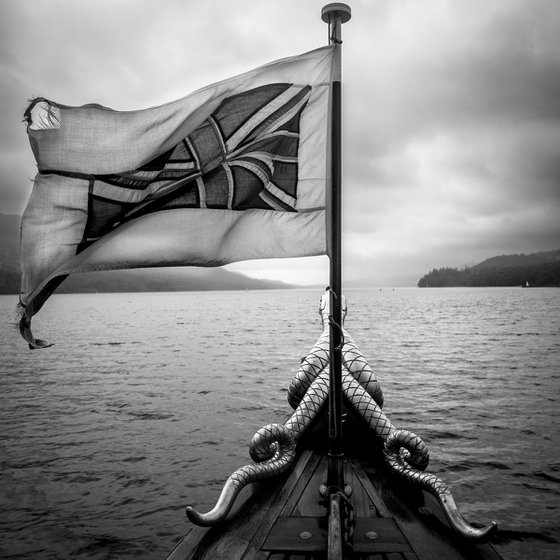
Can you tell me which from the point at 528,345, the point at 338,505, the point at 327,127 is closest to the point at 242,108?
the point at 327,127

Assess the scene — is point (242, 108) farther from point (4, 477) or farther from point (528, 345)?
point (528, 345)

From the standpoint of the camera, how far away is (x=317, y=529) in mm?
4770

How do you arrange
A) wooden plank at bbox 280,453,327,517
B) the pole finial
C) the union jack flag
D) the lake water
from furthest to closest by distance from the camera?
1. the lake water
2. wooden plank at bbox 280,453,327,517
3. the union jack flag
4. the pole finial

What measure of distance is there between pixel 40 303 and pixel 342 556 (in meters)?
3.62

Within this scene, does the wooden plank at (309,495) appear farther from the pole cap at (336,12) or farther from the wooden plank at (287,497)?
the pole cap at (336,12)

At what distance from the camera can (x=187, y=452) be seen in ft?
39.8

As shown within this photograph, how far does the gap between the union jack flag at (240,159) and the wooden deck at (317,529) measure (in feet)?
11.2

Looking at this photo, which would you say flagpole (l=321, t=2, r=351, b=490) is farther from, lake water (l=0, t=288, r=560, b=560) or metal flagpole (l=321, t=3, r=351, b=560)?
lake water (l=0, t=288, r=560, b=560)

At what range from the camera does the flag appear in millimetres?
4684

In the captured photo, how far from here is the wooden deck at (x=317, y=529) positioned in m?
4.39

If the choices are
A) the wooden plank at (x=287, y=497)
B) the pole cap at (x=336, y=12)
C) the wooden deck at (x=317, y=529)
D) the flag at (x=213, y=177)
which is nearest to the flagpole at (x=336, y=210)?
the pole cap at (x=336, y=12)

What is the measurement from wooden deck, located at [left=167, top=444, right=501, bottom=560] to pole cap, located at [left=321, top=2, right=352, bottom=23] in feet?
17.3

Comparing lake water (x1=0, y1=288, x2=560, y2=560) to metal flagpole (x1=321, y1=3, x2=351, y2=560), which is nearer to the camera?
metal flagpole (x1=321, y1=3, x2=351, y2=560)

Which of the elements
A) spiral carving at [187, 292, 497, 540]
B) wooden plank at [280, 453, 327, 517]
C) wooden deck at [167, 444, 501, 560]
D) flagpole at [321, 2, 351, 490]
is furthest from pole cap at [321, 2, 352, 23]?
wooden plank at [280, 453, 327, 517]
